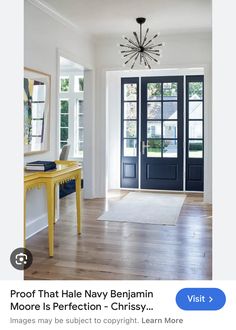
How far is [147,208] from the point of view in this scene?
502 centimetres

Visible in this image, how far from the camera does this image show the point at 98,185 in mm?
5977

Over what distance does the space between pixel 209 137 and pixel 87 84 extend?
2.10 metres

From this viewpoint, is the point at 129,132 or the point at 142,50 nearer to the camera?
the point at 142,50

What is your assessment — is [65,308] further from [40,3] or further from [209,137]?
[209,137]

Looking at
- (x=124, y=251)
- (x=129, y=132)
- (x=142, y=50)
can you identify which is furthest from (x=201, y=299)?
(x=129, y=132)

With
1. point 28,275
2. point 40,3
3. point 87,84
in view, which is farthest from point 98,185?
point 28,275

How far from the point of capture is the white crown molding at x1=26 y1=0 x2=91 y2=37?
3.81m

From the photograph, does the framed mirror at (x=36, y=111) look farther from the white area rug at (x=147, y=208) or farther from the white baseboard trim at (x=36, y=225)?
the white area rug at (x=147, y=208)

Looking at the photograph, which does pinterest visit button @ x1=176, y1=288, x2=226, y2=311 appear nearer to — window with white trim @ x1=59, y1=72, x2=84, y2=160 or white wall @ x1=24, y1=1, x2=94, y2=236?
white wall @ x1=24, y1=1, x2=94, y2=236

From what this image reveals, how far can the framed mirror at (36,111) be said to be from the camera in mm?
3648
